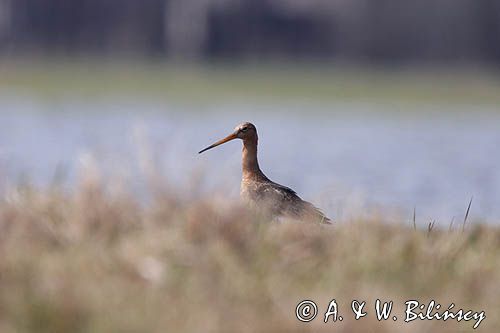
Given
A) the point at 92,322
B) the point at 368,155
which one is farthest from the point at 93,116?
the point at 92,322

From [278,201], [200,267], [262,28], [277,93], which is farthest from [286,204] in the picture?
[262,28]

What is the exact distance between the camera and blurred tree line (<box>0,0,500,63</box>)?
4900cm

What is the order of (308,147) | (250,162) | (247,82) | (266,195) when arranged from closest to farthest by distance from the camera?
(266,195) → (250,162) → (308,147) → (247,82)

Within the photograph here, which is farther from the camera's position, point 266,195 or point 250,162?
point 250,162

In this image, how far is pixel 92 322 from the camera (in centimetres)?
589

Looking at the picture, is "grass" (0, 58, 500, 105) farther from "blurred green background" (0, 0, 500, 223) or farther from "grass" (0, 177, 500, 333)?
"grass" (0, 177, 500, 333)

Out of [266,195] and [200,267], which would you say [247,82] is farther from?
[200,267]

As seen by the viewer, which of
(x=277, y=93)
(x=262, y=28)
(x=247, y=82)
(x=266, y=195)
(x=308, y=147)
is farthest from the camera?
(x=262, y=28)

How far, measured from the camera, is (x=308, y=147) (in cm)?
2545

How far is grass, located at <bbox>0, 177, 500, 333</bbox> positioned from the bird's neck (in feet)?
7.93

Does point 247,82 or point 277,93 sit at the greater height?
point 277,93

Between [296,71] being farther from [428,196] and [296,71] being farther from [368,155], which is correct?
[428,196]

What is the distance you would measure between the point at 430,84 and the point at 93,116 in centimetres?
1586

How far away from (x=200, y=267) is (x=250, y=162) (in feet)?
12.0
